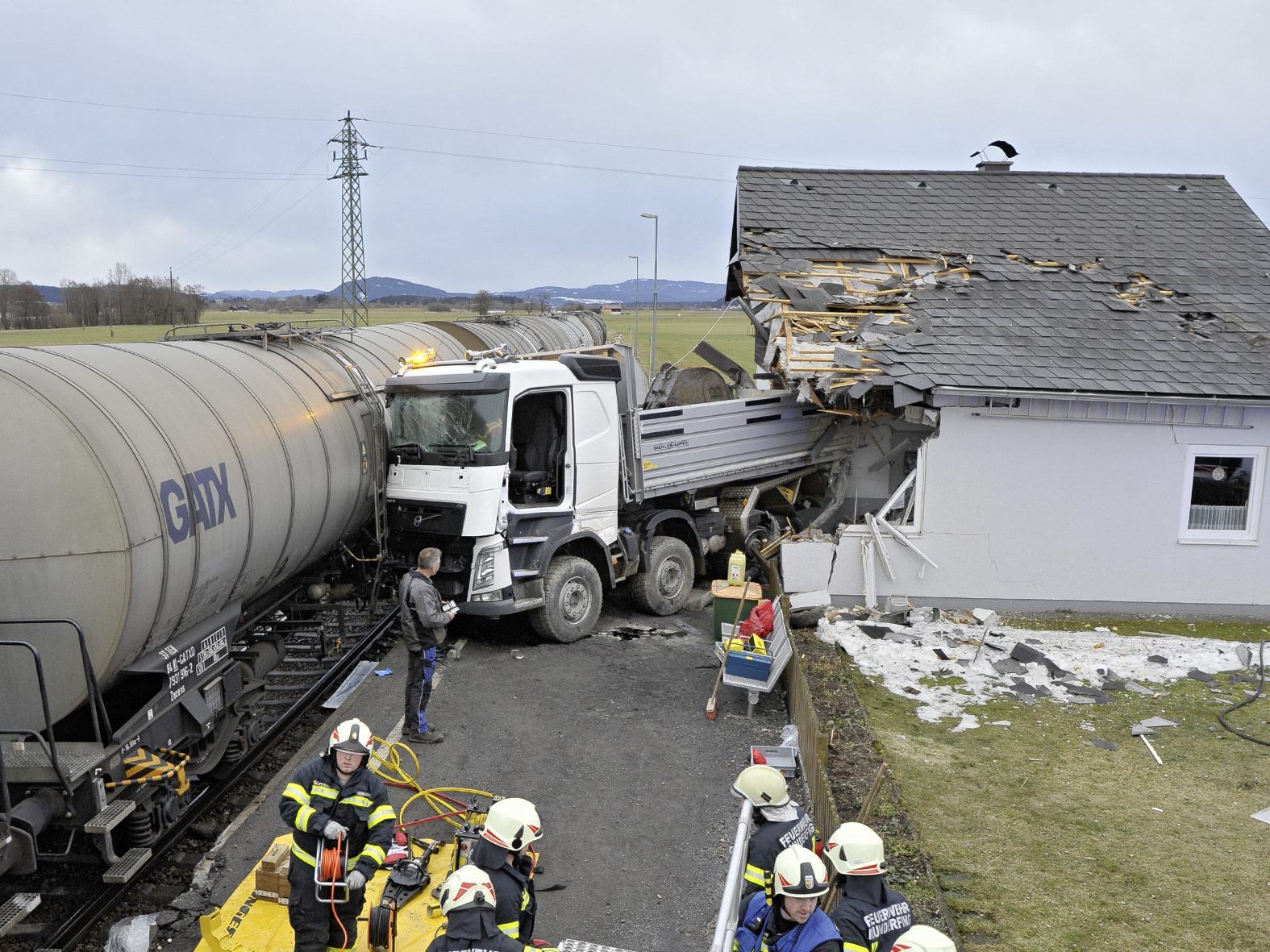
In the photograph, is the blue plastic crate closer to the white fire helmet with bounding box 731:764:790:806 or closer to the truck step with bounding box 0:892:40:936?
the white fire helmet with bounding box 731:764:790:806

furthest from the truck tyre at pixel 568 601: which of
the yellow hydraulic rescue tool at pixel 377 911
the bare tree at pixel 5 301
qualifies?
the bare tree at pixel 5 301

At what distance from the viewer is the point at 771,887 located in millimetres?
4492

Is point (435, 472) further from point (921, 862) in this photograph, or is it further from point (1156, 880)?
point (1156, 880)

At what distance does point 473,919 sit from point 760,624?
6433mm

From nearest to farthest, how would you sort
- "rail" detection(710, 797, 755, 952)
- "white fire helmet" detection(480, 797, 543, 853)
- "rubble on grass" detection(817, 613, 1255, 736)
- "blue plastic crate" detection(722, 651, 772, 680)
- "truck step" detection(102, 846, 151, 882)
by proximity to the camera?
1. "rail" detection(710, 797, 755, 952)
2. "white fire helmet" detection(480, 797, 543, 853)
3. "truck step" detection(102, 846, 151, 882)
4. "blue plastic crate" detection(722, 651, 772, 680)
5. "rubble on grass" detection(817, 613, 1255, 736)

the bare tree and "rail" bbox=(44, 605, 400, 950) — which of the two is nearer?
"rail" bbox=(44, 605, 400, 950)

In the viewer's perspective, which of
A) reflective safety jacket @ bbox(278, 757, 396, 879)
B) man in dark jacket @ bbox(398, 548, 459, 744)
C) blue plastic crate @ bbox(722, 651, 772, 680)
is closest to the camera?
reflective safety jacket @ bbox(278, 757, 396, 879)

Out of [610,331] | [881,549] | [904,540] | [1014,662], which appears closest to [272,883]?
[1014,662]

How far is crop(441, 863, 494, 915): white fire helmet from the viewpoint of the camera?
3732mm

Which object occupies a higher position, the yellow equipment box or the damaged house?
the damaged house

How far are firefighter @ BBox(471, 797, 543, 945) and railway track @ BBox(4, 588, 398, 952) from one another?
115 inches

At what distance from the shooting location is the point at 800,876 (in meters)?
3.96

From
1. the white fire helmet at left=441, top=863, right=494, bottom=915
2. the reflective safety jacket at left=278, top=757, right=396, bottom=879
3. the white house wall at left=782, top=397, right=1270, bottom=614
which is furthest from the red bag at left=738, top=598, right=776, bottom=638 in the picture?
the white fire helmet at left=441, top=863, right=494, bottom=915

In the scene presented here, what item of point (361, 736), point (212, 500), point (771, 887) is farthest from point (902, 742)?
point (212, 500)
